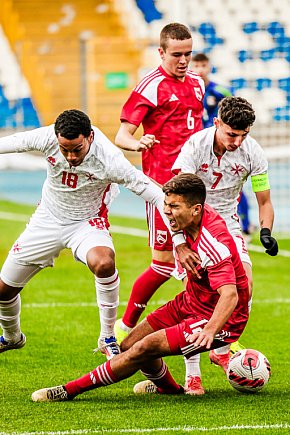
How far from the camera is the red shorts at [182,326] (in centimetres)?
591

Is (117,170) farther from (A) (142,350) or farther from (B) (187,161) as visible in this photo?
(A) (142,350)

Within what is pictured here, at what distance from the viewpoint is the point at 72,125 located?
6.43m

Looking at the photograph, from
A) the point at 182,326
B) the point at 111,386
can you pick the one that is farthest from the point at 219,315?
the point at 111,386

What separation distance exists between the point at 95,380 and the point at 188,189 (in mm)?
1303

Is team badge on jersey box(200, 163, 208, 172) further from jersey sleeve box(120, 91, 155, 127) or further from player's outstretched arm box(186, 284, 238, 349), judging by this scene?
player's outstretched arm box(186, 284, 238, 349)

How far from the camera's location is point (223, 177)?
695 cm

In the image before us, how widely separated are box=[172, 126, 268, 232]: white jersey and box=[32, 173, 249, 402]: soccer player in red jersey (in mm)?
836

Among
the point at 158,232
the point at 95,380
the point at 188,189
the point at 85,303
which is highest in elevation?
the point at 188,189

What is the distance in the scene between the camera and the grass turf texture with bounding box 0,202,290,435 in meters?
5.64

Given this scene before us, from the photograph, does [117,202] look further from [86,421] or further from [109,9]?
[86,421]

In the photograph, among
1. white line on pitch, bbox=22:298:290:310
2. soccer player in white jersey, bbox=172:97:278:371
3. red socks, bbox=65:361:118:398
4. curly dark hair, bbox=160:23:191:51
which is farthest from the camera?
white line on pitch, bbox=22:298:290:310

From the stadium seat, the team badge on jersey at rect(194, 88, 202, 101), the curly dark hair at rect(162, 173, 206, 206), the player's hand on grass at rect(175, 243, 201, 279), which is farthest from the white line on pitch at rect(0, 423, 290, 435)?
the stadium seat

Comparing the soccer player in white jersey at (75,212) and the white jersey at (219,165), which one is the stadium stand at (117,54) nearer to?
the white jersey at (219,165)

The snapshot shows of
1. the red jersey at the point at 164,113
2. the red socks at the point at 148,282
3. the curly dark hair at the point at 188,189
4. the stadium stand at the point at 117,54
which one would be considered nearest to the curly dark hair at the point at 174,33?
the red jersey at the point at 164,113
